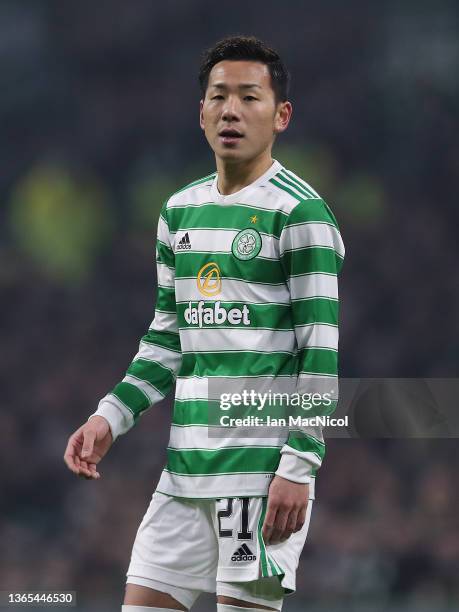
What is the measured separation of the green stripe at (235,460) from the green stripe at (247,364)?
133 mm

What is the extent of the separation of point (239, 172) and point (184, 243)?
0.17 meters

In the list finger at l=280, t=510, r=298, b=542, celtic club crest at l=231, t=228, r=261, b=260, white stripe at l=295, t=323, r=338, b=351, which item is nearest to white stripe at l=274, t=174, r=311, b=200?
celtic club crest at l=231, t=228, r=261, b=260

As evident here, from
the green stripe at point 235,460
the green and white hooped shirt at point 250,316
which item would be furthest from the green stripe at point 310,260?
the green stripe at point 235,460

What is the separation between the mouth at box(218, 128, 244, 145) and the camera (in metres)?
2.13

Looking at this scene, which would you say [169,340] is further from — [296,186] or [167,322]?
[296,186]

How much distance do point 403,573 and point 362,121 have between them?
177cm

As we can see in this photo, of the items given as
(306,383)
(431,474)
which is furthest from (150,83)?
(306,383)

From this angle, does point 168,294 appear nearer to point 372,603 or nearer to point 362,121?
point 372,603

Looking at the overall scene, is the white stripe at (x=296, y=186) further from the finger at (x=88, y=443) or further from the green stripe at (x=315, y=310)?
the finger at (x=88, y=443)

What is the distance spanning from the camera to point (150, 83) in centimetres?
483

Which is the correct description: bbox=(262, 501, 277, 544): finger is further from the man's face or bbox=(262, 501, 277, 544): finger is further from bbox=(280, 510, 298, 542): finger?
the man's face

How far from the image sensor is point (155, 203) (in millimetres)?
4785

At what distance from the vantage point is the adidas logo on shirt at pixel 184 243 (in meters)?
2.18

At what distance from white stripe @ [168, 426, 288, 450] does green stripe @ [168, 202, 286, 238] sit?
0.34 meters
